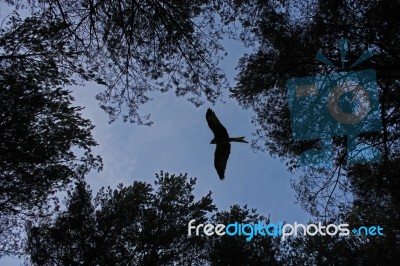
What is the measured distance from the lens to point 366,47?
807cm

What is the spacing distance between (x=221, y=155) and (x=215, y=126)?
617mm

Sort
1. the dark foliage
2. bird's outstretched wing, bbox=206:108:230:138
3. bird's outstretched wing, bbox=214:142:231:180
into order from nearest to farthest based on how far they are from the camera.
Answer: bird's outstretched wing, bbox=206:108:230:138 → bird's outstretched wing, bbox=214:142:231:180 → the dark foliage

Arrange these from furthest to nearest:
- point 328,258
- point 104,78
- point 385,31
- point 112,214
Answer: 1. point 328,258
2. point 112,214
3. point 104,78
4. point 385,31

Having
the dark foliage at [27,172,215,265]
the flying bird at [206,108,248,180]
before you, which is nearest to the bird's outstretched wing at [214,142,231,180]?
the flying bird at [206,108,248,180]

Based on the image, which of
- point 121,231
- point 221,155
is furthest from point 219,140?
point 121,231

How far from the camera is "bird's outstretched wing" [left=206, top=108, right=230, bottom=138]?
6208 mm

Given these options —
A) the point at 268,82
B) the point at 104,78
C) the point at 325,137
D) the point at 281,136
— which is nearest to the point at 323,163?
the point at 325,137

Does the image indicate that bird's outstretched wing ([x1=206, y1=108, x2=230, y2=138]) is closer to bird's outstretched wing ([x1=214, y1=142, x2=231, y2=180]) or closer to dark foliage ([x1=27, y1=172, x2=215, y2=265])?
bird's outstretched wing ([x1=214, y1=142, x2=231, y2=180])

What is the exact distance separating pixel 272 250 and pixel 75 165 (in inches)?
422

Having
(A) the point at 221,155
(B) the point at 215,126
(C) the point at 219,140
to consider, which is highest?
(B) the point at 215,126

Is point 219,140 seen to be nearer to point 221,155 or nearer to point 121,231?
point 221,155

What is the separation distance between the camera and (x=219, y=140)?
21.6 ft

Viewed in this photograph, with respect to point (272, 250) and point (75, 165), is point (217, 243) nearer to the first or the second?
point (272, 250)

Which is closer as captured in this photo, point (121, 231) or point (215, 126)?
point (215, 126)
